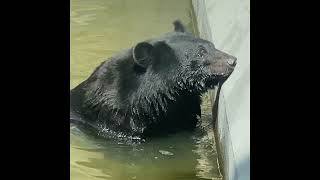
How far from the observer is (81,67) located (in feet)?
23.4

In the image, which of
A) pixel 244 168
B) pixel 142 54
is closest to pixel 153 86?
pixel 142 54

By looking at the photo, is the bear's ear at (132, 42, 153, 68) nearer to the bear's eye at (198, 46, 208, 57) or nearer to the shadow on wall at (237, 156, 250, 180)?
the bear's eye at (198, 46, 208, 57)

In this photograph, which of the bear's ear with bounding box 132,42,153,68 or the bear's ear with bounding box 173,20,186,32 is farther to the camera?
the bear's ear with bounding box 173,20,186,32

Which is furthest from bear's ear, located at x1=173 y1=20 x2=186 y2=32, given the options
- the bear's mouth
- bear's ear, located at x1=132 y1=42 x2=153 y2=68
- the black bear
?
the bear's mouth

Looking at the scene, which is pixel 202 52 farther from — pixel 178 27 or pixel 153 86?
pixel 178 27

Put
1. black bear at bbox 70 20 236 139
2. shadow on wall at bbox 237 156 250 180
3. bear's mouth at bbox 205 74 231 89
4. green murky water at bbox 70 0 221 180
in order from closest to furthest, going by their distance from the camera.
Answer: shadow on wall at bbox 237 156 250 180 < green murky water at bbox 70 0 221 180 < bear's mouth at bbox 205 74 231 89 < black bear at bbox 70 20 236 139

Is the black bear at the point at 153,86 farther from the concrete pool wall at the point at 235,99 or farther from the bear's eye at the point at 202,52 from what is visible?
the concrete pool wall at the point at 235,99

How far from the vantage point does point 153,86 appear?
5.24m

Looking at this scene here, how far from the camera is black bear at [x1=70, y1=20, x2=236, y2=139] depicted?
17.1 ft

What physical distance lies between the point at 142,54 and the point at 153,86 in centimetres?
29

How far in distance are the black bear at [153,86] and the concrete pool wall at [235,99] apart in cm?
20
